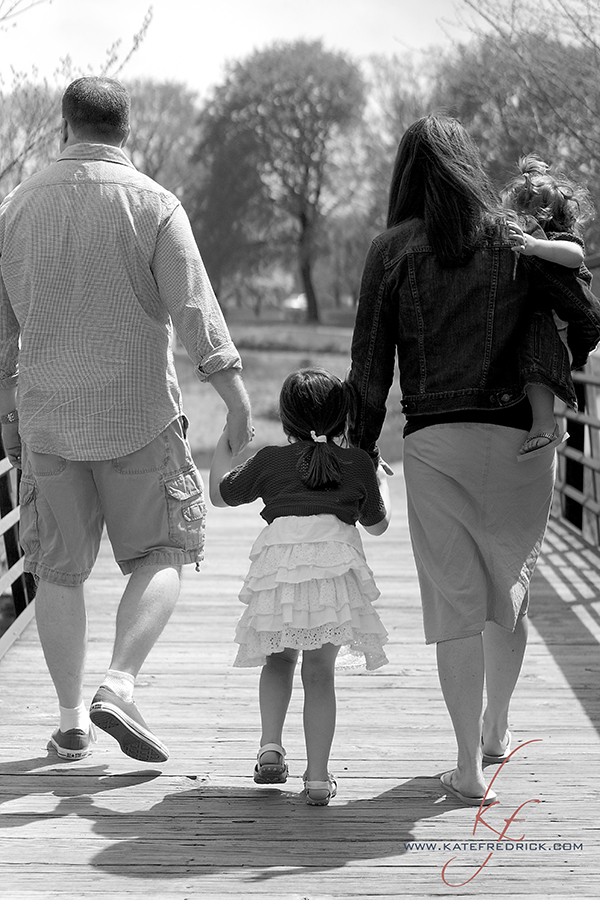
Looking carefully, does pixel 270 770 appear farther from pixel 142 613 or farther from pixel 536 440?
pixel 536 440

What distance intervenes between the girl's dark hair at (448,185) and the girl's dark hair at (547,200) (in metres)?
0.17

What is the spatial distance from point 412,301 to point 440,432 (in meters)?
0.31

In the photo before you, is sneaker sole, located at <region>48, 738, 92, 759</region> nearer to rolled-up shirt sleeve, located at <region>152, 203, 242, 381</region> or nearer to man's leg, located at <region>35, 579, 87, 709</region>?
man's leg, located at <region>35, 579, 87, 709</region>

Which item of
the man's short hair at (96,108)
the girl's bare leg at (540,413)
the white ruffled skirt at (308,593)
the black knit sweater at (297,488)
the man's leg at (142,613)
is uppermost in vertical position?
the man's short hair at (96,108)

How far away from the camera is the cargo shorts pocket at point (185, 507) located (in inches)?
113

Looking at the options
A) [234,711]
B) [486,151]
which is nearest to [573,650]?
[234,711]

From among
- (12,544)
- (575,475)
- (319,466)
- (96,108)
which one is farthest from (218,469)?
(575,475)

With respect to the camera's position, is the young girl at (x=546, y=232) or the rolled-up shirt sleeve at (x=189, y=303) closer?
the young girl at (x=546, y=232)

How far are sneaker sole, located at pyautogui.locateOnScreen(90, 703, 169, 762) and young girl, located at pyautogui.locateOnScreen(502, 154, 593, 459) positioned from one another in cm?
110

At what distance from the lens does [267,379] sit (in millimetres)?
22000

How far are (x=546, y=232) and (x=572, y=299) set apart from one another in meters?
0.20

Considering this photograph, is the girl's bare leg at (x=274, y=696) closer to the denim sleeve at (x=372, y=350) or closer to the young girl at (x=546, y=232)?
the denim sleeve at (x=372, y=350)

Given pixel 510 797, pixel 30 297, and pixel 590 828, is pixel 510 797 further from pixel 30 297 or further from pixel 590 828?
pixel 30 297

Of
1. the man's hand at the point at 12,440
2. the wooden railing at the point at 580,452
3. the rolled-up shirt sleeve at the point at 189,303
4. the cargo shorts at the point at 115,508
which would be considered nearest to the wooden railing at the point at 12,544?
the man's hand at the point at 12,440
